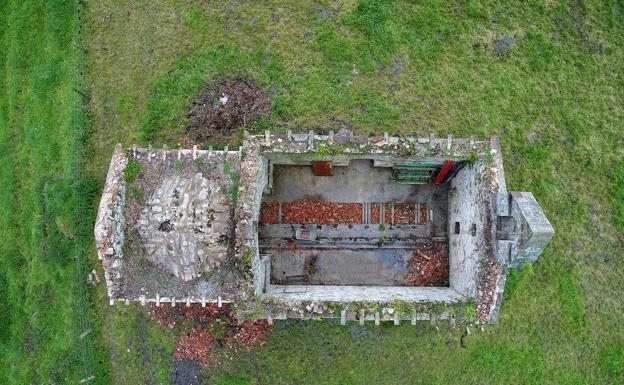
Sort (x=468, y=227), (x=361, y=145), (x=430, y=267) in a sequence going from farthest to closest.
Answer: (x=430, y=267) < (x=468, y=227) < (x=361, y=145)

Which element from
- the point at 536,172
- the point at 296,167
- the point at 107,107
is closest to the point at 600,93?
the point at 536,172

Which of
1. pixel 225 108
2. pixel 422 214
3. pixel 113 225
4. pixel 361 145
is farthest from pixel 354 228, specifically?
pixel 113 225

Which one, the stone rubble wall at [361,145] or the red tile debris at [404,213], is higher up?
the stone rubble wall at [361,145]

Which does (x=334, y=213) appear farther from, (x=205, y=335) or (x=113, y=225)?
(x=113, y=225)

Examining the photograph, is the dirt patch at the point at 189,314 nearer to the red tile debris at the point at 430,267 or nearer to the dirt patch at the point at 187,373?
the dirt patch at the point at 187,373

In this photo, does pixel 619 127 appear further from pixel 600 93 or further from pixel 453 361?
pixel 453 361

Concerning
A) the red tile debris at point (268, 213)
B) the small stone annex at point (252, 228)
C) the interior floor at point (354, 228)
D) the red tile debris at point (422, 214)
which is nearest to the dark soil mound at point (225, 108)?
the interior floor at point (354, 228)
